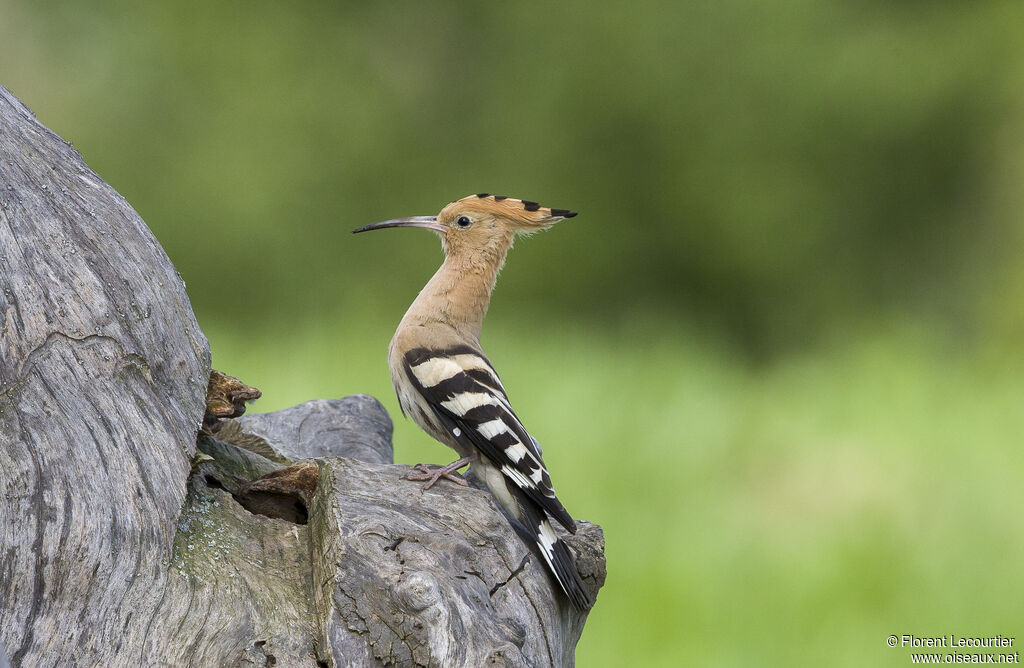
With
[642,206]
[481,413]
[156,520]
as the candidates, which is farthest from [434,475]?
[642,206]

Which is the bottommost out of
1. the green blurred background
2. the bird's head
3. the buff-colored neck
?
the buff-colored neck

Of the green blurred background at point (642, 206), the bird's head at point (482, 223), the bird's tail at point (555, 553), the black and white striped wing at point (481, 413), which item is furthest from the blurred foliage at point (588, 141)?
the bird's tail at point (555, 553)

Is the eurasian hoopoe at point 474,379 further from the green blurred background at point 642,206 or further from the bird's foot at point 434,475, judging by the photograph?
the green blurred background at point 642,206

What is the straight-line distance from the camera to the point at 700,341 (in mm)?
4281

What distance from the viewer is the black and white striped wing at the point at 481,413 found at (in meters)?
Answer: 1.23

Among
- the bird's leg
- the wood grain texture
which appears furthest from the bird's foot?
the wood grain texture

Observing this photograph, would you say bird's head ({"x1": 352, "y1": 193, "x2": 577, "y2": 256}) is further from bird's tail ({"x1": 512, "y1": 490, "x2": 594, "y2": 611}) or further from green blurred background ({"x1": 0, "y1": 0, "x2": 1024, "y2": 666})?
green blurred background ({"x1": 0, "y1": 0, "x2": 1024, "y2": 666})

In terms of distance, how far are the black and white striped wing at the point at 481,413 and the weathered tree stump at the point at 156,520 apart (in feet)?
0.24

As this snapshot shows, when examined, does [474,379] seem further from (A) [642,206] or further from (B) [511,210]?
(A) [642,206]

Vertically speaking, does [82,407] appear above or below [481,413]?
below

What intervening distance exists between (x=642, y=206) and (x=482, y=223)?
9.74 feet

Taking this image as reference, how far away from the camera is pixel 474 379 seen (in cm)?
133

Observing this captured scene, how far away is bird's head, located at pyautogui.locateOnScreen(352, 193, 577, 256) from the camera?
153 cm

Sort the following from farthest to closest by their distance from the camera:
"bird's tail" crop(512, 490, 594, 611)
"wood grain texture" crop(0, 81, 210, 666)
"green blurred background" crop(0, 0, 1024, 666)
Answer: "green blurred background" crop(0, 0, 1024, 666)
"bird's tail" crop(512, 490, 594, 611)
"wood grain texture" crop(0, 81, 210, 666)
